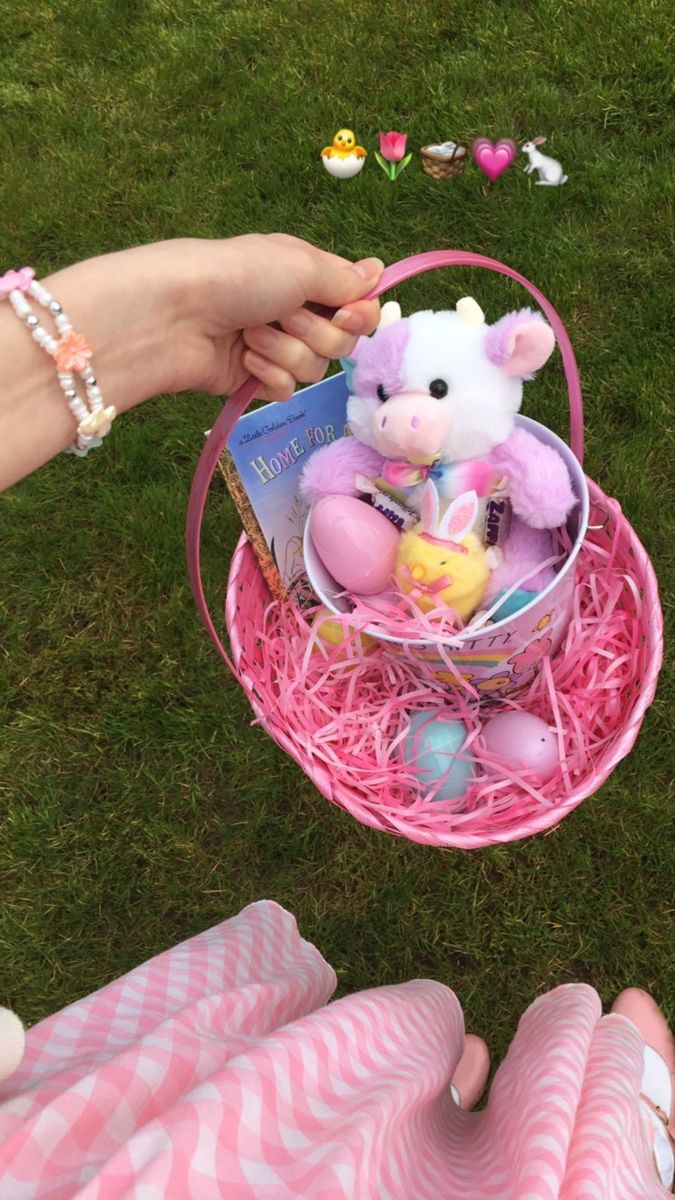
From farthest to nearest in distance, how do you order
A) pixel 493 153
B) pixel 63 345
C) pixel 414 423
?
1. pixel 493 153
2. pixel 414 423
3. pixel 63 345

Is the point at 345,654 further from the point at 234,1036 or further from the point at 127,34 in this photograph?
the point at 127,34

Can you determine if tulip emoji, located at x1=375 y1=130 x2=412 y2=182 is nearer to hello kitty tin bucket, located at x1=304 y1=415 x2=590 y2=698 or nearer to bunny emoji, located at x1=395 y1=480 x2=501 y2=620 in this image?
hello kitty tin bucket, located at x1=304 y1=415 x2=590 y2=698

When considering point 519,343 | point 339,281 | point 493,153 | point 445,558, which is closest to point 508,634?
point 445,558

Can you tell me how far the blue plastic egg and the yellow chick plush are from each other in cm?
17

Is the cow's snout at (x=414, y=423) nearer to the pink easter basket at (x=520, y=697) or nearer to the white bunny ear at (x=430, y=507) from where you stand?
the white bunny ear at (x=430, y=507)

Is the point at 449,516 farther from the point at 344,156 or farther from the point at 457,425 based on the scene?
the point at 344,156

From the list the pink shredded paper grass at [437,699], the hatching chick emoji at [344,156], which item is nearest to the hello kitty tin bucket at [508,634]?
the pink shredded paper grass at [437,699]

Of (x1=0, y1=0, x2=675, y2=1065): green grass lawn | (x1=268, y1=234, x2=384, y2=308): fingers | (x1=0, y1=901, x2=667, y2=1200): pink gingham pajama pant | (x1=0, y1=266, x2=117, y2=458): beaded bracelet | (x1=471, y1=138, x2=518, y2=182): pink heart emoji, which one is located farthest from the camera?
(x1=471, y1=138, x2=518, y2=182): pink heart emoji

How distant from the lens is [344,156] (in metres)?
1.70

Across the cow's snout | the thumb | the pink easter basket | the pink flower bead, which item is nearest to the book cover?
the pink easter basket

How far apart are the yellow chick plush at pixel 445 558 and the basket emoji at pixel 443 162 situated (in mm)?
851

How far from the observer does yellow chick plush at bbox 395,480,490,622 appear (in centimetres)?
112

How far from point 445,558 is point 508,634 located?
0.13m

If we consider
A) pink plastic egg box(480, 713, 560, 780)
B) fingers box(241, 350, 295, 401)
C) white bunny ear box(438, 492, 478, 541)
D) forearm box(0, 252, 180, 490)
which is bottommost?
pink plastic egg box(480, 713, 560, 780)
